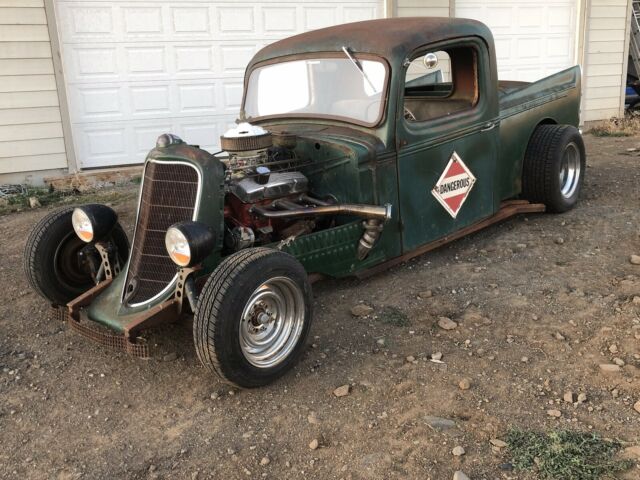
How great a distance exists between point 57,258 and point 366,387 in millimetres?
2132

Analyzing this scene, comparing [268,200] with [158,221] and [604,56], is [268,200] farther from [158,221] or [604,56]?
[604,56]

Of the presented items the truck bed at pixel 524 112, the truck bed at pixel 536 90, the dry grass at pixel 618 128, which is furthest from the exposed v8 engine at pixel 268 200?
the dry grass at pixel 618 128

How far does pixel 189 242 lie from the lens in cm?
305

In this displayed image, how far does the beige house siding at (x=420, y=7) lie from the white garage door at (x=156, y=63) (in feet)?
3.77

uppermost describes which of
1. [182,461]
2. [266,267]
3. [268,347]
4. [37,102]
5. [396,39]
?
[396,39]

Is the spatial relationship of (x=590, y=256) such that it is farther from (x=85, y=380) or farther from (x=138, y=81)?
(x=138, y=81)

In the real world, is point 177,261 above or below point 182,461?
above

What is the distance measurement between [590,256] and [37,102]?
20.7 ft

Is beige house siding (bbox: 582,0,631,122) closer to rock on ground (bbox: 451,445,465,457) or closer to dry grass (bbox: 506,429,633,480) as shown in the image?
dry grass (bbox: 506,429,633,480)

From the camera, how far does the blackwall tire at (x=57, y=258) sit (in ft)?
12.6

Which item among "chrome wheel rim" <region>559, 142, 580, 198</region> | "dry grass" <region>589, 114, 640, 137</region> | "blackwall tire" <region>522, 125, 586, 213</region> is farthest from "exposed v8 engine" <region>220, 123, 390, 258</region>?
"dry grass" <region>589, 114, 640, 137</region>

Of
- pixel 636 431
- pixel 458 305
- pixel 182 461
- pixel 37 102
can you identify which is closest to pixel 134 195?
pixel 37 102

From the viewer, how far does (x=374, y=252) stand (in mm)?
4176

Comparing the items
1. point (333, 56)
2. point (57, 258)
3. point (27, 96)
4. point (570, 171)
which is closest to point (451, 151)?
point (333, 56)
